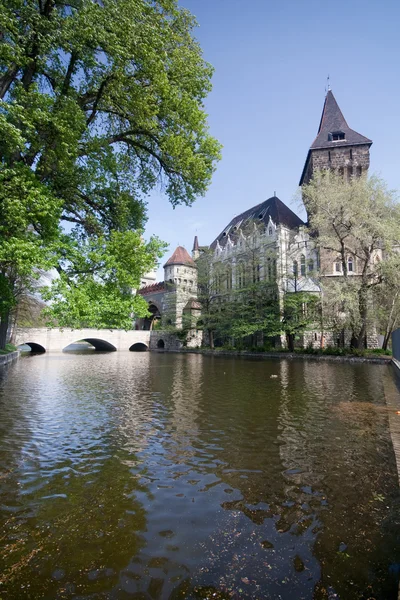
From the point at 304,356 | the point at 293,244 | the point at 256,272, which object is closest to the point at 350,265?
the point at 293,244

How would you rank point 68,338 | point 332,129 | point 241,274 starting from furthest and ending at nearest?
1. point 68,338
2. point 332,129
3. point 241,274

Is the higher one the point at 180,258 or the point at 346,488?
the point at 180,258

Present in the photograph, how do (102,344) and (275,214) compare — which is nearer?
(275,214)

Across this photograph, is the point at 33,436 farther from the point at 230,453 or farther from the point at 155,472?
the point at 230,453

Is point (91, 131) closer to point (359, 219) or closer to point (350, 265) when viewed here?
point (359, 219)

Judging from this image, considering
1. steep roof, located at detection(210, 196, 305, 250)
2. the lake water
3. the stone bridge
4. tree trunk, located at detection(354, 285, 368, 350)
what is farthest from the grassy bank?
the lake water

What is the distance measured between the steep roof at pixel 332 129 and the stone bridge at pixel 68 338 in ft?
139

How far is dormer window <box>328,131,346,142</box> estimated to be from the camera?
50438 millimetres

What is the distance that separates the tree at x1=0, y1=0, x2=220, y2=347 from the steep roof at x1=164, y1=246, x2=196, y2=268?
5951cm

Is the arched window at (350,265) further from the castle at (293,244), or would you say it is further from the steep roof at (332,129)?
the steep roof at (332,129)

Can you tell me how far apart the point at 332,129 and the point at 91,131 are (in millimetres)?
47812

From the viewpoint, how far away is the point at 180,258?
75.1m

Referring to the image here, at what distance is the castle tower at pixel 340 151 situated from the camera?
160 ft

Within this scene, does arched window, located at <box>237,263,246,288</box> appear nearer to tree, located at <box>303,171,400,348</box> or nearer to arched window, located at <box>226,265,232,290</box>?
arched window, located at <box>226,265,232,290</box>
